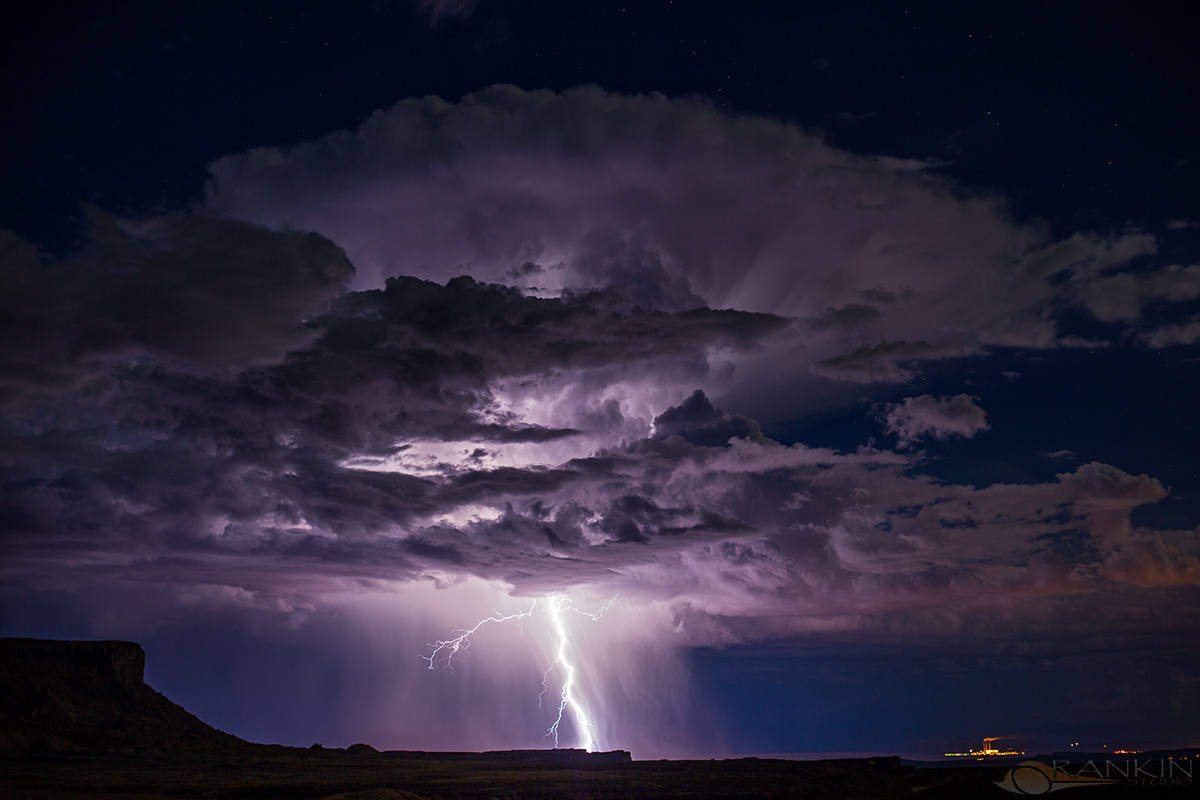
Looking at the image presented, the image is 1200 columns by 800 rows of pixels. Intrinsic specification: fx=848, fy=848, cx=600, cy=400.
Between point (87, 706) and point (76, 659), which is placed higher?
point (76, 659)

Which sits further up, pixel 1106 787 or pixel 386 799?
pixel 1106 787

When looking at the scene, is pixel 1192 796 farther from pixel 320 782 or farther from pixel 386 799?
pixel 320 782

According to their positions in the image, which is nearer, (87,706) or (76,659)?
(87,706)

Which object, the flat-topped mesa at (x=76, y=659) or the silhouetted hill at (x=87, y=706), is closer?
the silhouetted hill at (x=87, y=706)

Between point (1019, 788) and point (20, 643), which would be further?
point (20, 643)

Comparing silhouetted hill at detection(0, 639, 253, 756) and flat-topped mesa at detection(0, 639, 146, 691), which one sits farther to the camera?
flat-topped mesa at detection(0, 639, 146, 691)

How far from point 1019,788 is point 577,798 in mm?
42573

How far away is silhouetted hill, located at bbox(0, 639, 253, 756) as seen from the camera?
13550 cm

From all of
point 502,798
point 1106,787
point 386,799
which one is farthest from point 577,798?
point 1106,787

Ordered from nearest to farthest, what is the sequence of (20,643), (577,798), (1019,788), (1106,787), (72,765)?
(1106,787) → (1019,788) → (577,798) → (72,765) → (20,643)

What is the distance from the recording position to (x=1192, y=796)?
43.1m

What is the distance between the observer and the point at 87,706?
153 meters

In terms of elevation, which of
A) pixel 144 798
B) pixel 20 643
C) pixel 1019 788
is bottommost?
pixel 144 798

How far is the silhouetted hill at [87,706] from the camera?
445 ft
